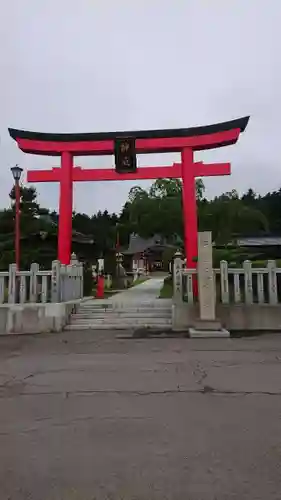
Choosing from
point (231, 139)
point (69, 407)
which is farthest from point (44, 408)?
point (231, 139)

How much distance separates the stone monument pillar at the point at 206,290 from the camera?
9.66m

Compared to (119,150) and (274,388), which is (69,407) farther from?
(119,150)

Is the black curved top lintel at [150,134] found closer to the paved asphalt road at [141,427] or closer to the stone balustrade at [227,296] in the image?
the stone balustrade at [227,296]

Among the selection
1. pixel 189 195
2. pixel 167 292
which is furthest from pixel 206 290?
pixel 167 292

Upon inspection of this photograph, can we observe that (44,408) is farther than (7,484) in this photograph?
Yes

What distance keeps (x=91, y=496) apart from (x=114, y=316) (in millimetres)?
8703

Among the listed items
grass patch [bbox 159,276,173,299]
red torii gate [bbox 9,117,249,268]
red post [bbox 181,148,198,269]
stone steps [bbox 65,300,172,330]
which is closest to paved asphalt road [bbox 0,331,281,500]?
stone steps [bbox 65,300,172,330]

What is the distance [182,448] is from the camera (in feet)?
10.5

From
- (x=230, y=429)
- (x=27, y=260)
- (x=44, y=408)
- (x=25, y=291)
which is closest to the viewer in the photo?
(x=230, y=429)

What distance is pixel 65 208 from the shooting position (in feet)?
47.7

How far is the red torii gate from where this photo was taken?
14.3m

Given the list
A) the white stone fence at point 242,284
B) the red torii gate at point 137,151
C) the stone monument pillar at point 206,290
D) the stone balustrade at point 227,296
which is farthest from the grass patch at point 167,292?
the stone monument pillar at point 206,290

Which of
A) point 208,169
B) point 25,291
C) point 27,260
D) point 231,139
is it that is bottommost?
point 25,291

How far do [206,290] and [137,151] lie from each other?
6.58m
